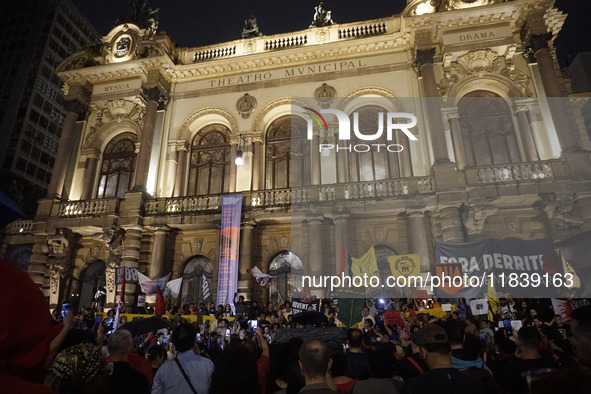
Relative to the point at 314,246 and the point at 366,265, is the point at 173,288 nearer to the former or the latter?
the point at 314,246

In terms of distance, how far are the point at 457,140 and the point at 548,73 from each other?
480 cm

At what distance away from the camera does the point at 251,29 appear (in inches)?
912

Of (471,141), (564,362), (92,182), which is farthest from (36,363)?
(92,182)

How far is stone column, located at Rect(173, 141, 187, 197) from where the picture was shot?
67.9ft

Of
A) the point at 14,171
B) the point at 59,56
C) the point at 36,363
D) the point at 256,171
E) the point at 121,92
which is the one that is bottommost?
the point at 36,363

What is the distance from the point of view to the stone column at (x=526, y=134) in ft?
56.4

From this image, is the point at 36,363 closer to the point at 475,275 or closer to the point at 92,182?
the point at 475,275

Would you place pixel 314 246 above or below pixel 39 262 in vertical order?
above

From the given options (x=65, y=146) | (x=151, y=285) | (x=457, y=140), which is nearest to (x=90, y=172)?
(x=65, y=146)

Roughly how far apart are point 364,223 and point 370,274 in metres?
4.56

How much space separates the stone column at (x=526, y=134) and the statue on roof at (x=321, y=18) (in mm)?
11303

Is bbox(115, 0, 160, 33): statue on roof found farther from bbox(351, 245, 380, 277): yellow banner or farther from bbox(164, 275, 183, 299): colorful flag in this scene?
bbox(351, 245, 380, 277): yellow banner

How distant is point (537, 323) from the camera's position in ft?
25.0

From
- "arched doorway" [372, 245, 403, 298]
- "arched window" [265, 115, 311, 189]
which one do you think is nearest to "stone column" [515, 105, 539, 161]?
"arched doorway" [372, 245, 403, 298]
